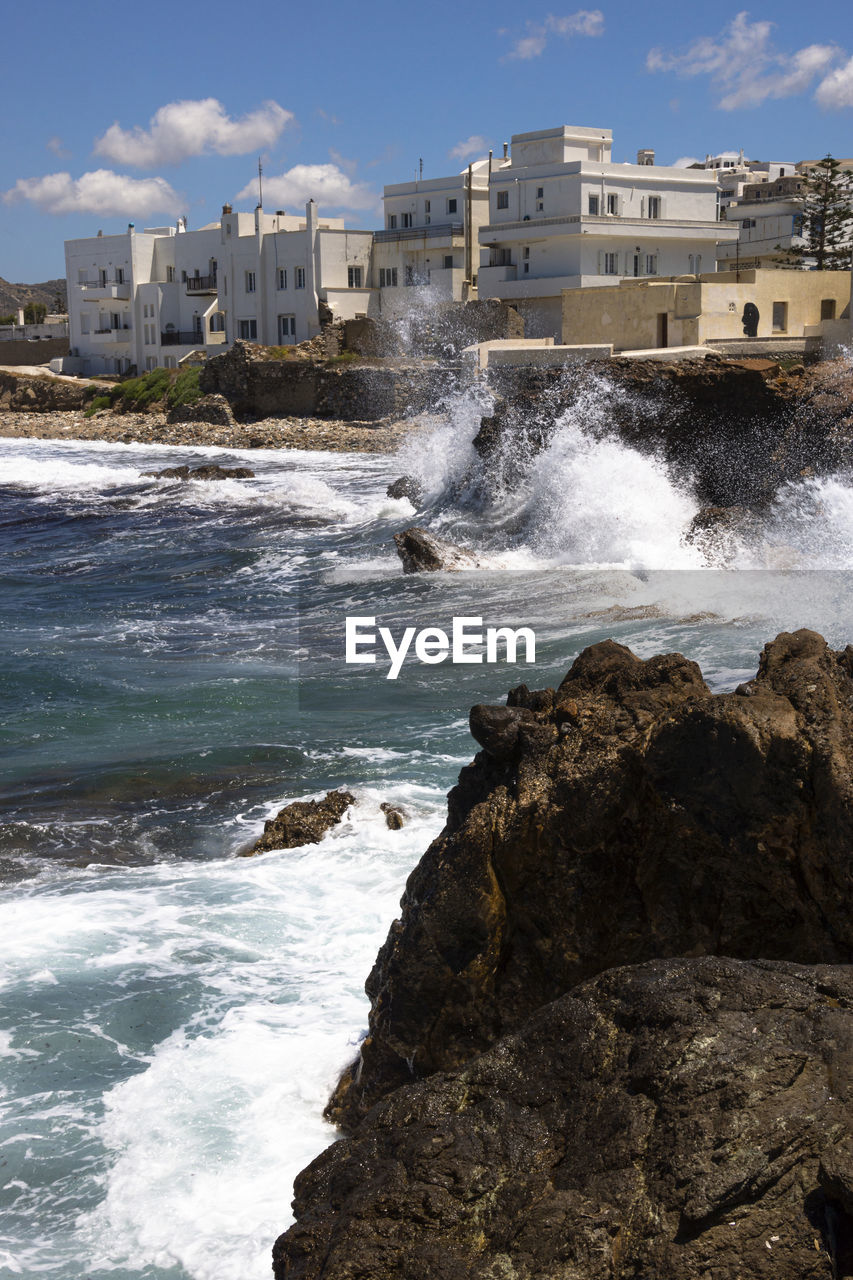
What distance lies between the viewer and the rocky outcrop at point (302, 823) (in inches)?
325

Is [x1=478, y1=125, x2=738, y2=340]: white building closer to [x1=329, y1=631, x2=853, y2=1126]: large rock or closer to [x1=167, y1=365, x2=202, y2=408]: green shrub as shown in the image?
[x1=167, y1=365, x2=202, y2=408]: green shrub

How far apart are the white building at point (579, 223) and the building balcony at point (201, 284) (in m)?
15.2

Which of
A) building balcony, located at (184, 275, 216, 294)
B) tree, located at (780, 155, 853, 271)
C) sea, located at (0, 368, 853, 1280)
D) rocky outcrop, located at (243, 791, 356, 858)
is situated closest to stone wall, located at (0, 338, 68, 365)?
building balcony, located at (184, 275, 216, 294)

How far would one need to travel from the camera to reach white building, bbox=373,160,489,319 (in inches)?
2009

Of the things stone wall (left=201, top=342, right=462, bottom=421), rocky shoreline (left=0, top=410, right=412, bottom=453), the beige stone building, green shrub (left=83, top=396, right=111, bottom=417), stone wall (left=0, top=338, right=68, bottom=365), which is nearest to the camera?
the beige stone building

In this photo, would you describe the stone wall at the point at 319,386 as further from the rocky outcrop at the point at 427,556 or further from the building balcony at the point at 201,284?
the rocky outcrop at the point at 427,556

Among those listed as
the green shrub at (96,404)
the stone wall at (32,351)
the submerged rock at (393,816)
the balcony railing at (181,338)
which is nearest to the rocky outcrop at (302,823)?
the submerged rock at (393,816)

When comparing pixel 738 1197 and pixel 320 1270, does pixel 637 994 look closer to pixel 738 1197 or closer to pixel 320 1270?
pixel 738 1197

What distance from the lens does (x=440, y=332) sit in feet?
158

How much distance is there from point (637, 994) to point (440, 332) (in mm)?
46290

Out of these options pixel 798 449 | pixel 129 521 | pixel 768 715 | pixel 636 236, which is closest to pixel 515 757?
pixel 768 715

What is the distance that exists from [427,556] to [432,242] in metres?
36.2

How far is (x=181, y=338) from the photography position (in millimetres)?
58250

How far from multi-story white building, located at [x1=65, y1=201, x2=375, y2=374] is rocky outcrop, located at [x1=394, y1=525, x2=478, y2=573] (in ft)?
116
